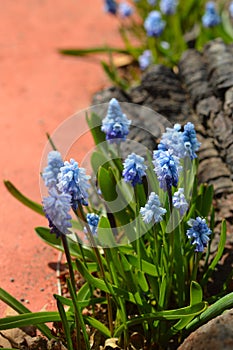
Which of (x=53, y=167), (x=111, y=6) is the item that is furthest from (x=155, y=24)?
(x=53, y=167)

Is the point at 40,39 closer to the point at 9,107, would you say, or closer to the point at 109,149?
the point at 9,107

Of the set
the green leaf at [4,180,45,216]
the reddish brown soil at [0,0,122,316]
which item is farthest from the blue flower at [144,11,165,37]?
the green leaf at [4,180,45,216]


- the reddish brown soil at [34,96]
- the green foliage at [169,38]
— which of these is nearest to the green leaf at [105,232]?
the reddish brown soil at [34,96]

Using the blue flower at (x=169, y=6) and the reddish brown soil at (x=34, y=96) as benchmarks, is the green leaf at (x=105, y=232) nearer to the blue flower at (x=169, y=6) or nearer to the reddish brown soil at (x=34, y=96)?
the reddish brown soil at (x=34, y=96)

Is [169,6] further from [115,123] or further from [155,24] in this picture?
[115,123]

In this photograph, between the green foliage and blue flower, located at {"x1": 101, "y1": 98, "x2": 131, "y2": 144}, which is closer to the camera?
blue flower, located at {"x1": 101, "y1": 98, "x2": 131, "y2": 144}

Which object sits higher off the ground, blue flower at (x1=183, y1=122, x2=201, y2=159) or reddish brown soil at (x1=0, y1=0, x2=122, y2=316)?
reddish brown soil at (x1=0, y1=0, x2=122, y2=316)

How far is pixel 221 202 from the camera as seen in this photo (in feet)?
10.3

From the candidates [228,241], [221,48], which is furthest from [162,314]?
[221,48]

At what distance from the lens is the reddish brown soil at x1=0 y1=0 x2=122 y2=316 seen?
3.13m

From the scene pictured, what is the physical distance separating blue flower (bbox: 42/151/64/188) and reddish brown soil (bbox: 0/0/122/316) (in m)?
0.90

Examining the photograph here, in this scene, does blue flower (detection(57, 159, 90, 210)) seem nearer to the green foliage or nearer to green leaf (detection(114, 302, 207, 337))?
green leaf (detection(114, 302, 207, 337))

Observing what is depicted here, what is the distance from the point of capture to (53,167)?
215cm

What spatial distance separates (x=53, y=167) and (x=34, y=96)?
2.58 metres
